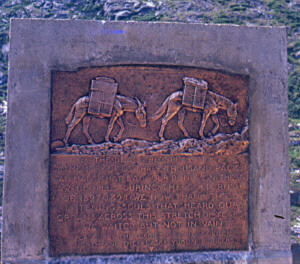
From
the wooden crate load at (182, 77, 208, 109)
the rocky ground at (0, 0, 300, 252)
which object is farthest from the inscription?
the rocky ground at (0, 0, 300, 252)

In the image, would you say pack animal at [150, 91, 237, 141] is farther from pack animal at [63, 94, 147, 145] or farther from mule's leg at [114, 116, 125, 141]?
mule's leg at [114, 116, 125, 141]

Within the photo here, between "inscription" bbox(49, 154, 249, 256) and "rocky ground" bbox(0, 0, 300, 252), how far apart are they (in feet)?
30.9

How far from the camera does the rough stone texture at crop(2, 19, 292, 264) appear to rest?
4.79 m

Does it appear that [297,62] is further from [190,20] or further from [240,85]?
[240,85]

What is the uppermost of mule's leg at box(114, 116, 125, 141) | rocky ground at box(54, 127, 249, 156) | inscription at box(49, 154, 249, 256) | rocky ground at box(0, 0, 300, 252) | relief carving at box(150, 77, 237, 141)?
rocky ground at box(0, 0, 300, 252)

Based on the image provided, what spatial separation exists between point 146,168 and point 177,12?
12.1 meters

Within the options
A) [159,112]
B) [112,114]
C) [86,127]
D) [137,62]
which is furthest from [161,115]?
[86,127]

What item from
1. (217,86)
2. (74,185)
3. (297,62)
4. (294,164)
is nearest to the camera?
(74,185)

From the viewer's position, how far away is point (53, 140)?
4.90 meters

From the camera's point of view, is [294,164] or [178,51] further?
[294,164]

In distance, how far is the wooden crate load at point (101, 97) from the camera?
494cm

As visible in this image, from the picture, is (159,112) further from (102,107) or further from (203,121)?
(102,107)

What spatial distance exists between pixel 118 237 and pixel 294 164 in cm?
846

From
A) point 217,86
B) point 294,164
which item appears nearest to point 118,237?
point 217,86
